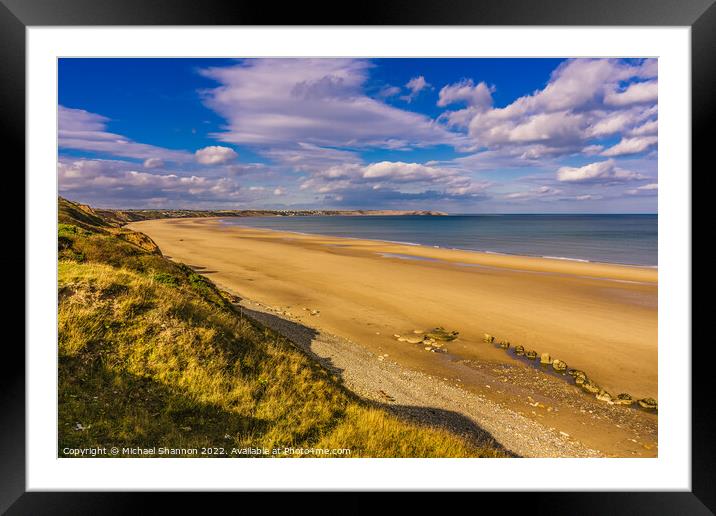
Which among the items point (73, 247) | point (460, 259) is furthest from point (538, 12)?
point (460, 259)

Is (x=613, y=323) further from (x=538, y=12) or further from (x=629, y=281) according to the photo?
(x=538, y=12)

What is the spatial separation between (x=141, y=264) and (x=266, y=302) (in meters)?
4.78

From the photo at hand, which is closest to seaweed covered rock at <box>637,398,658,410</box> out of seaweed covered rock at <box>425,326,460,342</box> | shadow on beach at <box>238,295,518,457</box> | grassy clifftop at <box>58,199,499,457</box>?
shadow on beach at <box>238,295,518,457</box>

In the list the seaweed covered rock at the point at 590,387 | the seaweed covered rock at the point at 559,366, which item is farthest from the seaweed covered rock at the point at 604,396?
the seaweed covered rock at the point at 559,366

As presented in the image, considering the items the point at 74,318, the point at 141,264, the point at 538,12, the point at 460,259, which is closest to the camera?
the point at 538,12

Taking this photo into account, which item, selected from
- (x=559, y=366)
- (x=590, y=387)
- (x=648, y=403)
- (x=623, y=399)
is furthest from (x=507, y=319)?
(x=648, y=403)

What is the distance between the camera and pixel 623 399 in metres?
7.21

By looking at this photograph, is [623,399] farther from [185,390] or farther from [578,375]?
[185,390]

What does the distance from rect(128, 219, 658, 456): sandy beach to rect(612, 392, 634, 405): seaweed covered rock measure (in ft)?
0.58

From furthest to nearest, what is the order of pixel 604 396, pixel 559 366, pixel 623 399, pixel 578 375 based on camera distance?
pixel 559 366 < pixel 578 375 < pixel 604 396 < pixel 623 399

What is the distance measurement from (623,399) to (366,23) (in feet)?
27.3

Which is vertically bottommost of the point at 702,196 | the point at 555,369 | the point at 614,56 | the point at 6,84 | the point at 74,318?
the point at 555,369

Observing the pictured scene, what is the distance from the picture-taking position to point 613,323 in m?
12.0

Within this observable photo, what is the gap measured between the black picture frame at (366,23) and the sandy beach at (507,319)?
260 centimetres
